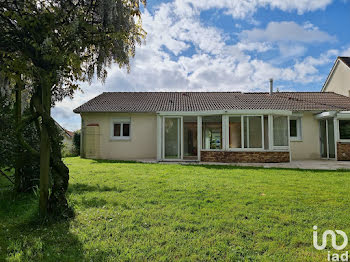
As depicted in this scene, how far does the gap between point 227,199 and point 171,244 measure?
2478mm

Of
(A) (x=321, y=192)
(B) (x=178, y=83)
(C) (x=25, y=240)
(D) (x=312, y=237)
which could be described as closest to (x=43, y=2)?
(C) (x=25, y=240)

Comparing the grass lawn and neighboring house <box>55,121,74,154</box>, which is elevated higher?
neighboring house <box>55,121,74,154</box>

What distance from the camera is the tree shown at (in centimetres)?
381

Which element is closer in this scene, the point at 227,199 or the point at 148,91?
the point at 227,199

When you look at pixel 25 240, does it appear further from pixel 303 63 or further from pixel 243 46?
pixel 303 63

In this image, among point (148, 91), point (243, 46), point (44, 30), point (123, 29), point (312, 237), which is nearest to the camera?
point (312, 237)

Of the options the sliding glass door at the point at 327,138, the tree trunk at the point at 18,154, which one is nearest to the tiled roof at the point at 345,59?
the sliding glass door at the point at 327,138

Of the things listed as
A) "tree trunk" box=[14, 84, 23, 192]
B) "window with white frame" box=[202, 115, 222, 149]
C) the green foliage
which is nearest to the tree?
"tree trunk" box=[14, 84, 23, 192]

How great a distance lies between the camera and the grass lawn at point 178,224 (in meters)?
2.95

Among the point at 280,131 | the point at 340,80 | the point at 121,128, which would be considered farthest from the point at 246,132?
the point at 340,80

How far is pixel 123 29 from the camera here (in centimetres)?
464

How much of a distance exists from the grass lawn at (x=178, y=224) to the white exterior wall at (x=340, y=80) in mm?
17317

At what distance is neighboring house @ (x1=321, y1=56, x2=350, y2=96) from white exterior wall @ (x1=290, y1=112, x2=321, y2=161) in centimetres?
690

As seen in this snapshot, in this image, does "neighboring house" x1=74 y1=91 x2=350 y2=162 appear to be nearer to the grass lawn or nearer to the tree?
the grass lawn
